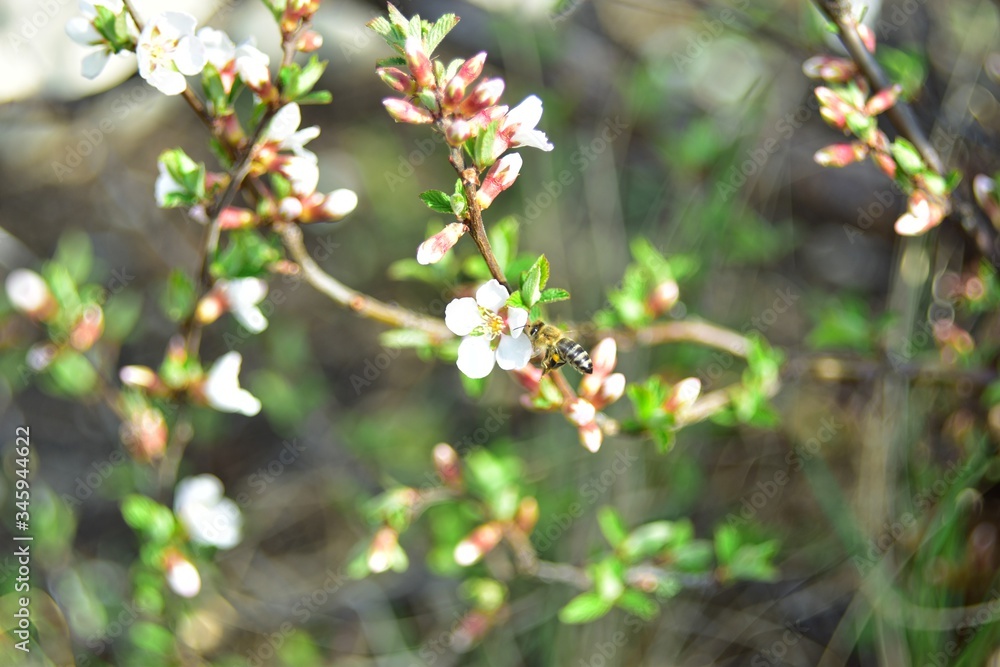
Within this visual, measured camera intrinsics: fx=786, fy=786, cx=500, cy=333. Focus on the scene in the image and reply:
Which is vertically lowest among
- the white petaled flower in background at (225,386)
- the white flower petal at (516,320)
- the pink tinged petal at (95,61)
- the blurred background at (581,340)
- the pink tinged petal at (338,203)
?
the blurred background at (581,340)

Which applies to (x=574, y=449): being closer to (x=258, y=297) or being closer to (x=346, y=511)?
(x=346, y=511)

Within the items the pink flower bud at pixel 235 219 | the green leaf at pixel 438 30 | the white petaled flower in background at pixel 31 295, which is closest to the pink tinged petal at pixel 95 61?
the pink flower bud at pixel 235 219

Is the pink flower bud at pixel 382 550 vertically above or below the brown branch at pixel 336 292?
below

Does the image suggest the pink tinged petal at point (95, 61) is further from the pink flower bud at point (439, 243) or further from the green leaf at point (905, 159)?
the green leaf at point (905, 159)

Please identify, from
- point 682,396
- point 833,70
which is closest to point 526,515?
point 682,396

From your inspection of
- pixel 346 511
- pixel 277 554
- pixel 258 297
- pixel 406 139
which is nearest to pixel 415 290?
pixel 406 139

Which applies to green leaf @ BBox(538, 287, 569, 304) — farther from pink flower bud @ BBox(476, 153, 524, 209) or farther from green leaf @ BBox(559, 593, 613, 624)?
green leaf @ BBox(559, 593, 613, 624)
